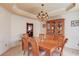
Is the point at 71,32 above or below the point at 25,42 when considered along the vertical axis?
above

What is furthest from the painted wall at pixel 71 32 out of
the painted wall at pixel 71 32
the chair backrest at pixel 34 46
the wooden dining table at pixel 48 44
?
the chair backrest at pixel 34 46

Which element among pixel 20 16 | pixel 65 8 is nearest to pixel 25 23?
pixel 20 16

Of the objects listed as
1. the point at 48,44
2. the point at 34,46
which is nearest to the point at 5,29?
the point at 34,46

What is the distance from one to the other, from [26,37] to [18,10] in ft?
1.41

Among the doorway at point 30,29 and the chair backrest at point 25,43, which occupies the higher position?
the doorway at point 30,29

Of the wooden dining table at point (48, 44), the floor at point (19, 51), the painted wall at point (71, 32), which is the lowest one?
the floor at point (19, 51)

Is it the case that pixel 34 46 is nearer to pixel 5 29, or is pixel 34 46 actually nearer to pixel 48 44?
pixel 48 44

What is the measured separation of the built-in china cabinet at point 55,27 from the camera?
4.61ft

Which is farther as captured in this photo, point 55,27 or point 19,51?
point 55,27

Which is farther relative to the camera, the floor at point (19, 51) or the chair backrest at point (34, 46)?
the chair backrest at point (34, 46)

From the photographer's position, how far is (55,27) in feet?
4.85

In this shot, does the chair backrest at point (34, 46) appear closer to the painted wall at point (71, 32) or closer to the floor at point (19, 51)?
the floor at point (19, 51)

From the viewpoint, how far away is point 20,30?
4.47ft

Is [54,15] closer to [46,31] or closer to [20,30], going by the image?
[46,31]
